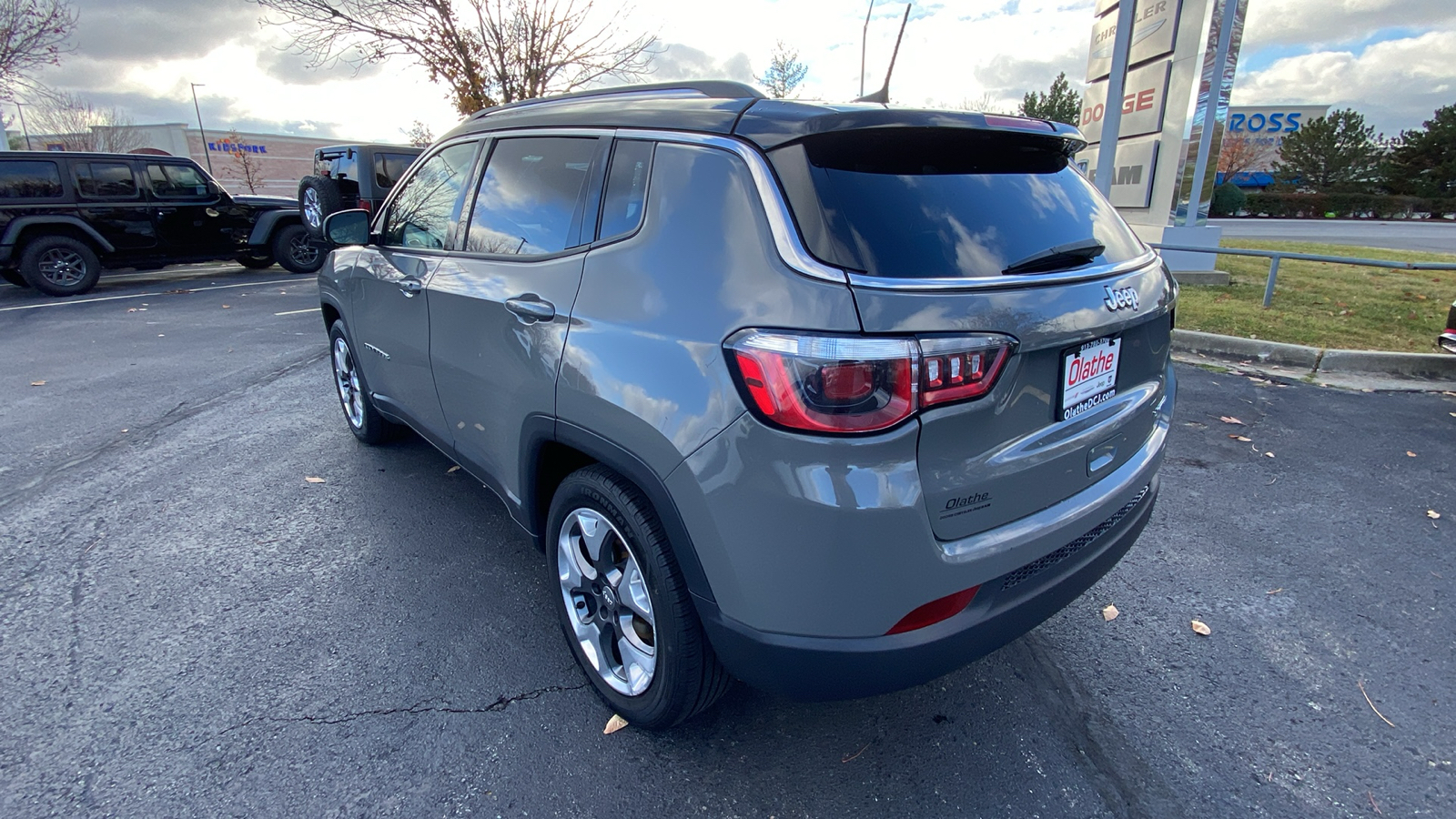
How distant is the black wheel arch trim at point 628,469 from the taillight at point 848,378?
1.26ft

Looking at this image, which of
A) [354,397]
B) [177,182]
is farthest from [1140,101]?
[177,182]

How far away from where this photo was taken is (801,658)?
1.72 metres

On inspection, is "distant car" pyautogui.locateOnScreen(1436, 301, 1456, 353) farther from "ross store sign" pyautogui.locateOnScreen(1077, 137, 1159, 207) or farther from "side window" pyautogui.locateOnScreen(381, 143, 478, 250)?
"side window" pyautogui.locateOnScreen(381, 143, 478, 250)

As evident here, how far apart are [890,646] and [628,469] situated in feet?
2.52

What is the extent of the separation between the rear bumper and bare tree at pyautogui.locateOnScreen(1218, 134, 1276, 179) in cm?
5214

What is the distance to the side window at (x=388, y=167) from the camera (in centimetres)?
1294

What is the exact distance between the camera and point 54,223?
10367 millimetres

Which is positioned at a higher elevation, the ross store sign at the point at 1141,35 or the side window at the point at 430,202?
the ross store sign at the point at 1141,35

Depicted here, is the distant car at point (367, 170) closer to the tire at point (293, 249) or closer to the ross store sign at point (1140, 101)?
the tire at point (293, 249)

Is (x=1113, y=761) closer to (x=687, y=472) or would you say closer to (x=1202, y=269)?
(x=687, y=472)

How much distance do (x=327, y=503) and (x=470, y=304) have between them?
1.83 metres

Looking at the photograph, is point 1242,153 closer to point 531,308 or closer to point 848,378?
point 531,308

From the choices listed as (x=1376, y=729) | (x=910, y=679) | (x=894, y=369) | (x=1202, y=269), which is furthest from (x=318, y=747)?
(x=1202, y=269)

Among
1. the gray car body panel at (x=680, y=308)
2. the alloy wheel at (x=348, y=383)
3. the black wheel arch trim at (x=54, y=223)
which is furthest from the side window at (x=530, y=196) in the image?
the black wheel arch trim at (x=54, y=223)
